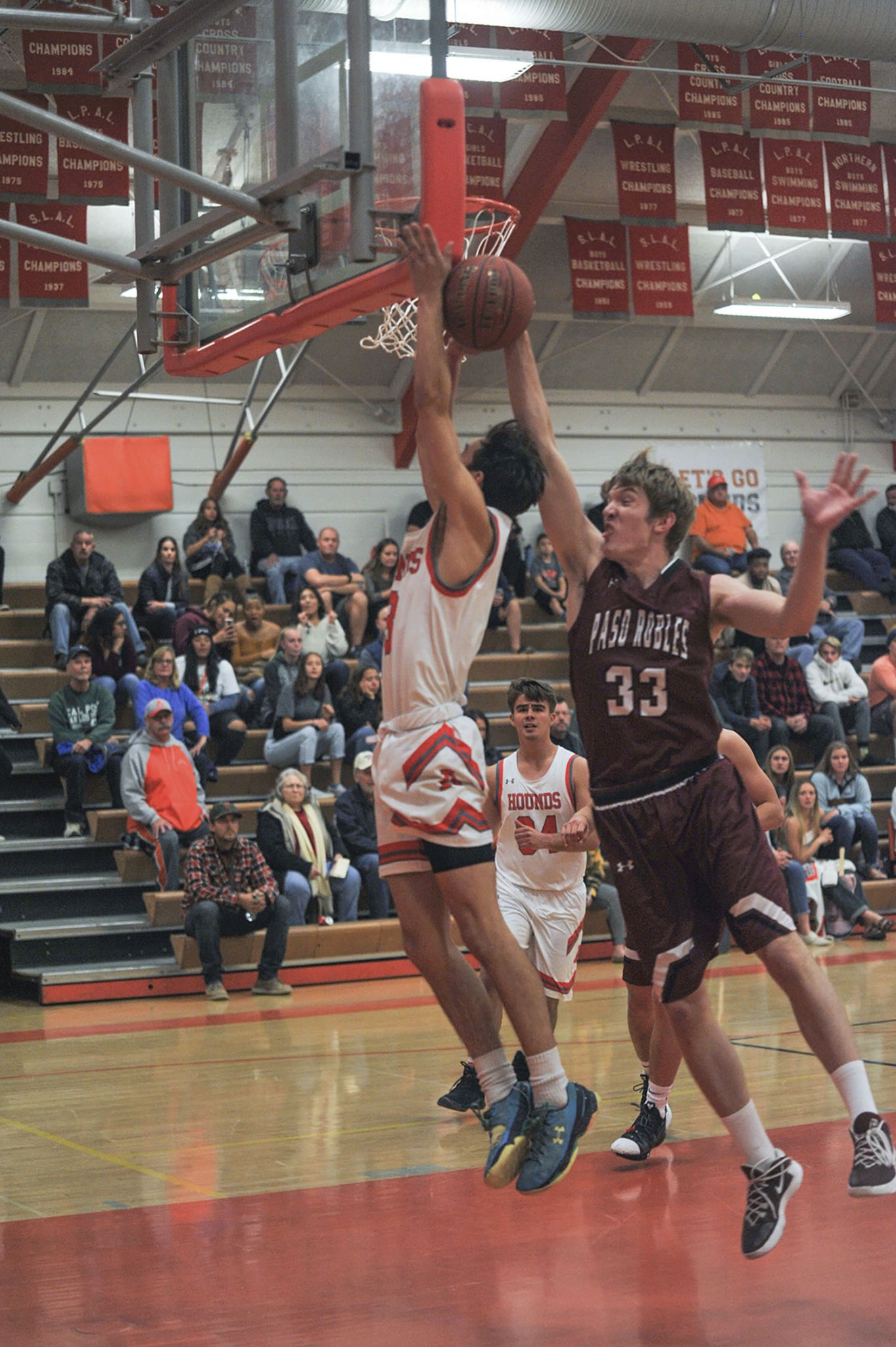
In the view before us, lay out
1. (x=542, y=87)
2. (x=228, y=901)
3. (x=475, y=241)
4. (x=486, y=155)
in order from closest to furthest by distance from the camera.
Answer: (x=475, y=241), (x=228, y=901), (x=542, y=87), (x=486, y=155)

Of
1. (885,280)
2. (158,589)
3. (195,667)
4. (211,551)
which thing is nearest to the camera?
(195,667)

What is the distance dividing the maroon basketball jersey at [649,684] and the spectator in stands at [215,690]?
9450mm

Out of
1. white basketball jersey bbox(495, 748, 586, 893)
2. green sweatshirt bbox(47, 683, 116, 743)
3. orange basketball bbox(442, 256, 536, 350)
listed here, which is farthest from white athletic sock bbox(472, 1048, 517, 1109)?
green sweatshirt bbox(47, 683, 116, 743)

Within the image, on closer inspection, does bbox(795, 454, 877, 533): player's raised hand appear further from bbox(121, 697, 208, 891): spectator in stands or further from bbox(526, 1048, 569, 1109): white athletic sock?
bbox(121, 697, 208, 891): spectator in stands

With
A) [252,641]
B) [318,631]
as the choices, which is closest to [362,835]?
[318,631]

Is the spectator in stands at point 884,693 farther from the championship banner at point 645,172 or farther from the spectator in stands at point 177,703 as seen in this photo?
the spectator in stands at point 177,703

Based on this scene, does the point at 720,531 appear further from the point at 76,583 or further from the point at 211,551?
the point at 76,583

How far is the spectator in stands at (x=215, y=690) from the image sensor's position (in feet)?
45.4

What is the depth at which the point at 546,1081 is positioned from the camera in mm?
4484

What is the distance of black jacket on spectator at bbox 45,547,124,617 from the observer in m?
14.6

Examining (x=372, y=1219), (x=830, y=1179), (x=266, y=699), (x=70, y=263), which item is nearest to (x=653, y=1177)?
(x=830, y=1179)

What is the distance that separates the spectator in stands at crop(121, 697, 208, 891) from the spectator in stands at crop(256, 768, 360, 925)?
60 centimetres

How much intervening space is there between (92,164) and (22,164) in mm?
658

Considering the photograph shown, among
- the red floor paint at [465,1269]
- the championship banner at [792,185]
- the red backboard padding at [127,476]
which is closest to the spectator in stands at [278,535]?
the red backboard padding at [127,476]
